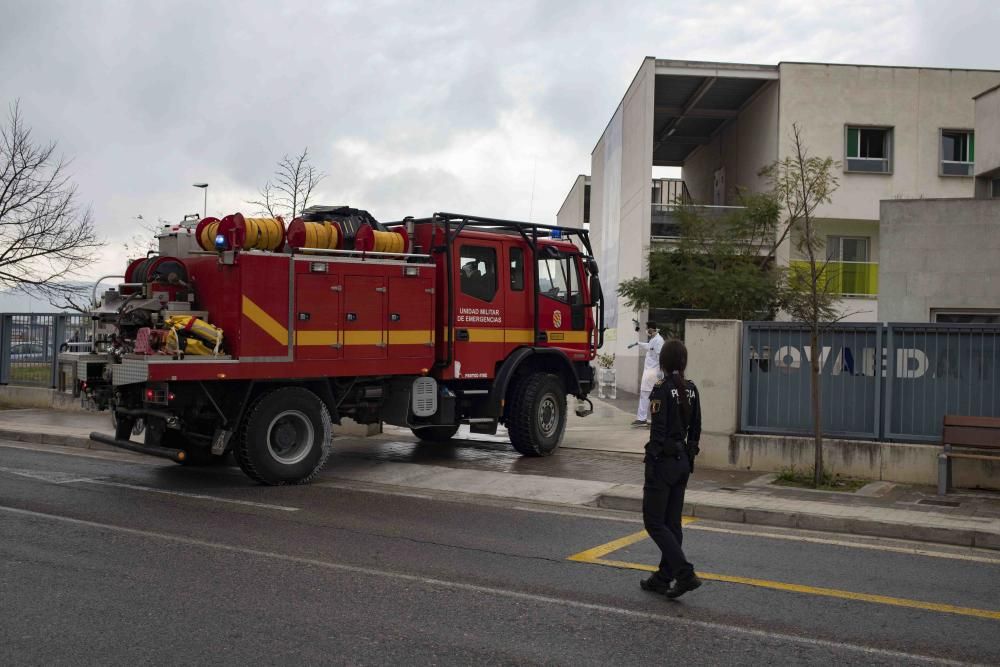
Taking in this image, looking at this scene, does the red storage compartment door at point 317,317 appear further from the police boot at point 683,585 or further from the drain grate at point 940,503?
the drain grate at point 940,503

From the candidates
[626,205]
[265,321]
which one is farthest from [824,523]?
[626,205]

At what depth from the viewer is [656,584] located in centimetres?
671

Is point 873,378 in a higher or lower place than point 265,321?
lower

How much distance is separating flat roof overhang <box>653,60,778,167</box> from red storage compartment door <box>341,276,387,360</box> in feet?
61.5

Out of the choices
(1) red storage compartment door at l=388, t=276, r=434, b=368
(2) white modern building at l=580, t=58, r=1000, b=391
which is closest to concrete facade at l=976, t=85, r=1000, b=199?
(2) white modern building at l=580, t=58, r=1000, b=391

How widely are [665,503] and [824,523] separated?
322 centimetres

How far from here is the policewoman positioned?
6586mm

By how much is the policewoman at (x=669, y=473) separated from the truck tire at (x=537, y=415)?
6930 mm

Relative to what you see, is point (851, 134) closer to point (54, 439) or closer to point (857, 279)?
point (857, 279)

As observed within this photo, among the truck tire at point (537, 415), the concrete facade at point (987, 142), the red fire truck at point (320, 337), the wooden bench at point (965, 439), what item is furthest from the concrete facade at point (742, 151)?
the wooden bench at point (965, 439)

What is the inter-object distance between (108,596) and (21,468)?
673 cm

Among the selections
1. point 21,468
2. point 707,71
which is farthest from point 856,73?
point 21,468

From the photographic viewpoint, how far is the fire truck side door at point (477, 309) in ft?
43.1

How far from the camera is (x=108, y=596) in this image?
6.30 meters
